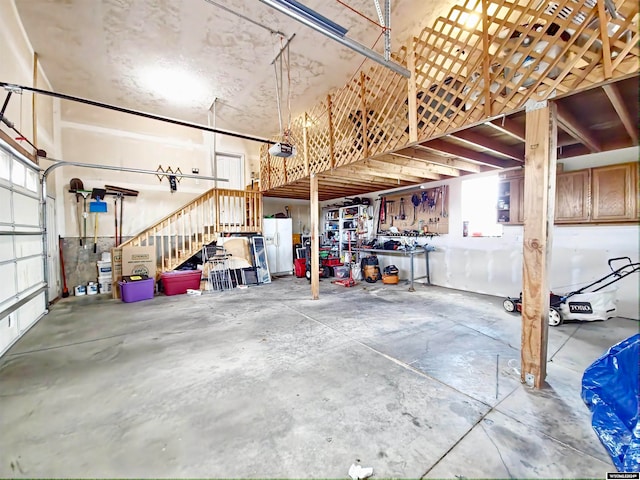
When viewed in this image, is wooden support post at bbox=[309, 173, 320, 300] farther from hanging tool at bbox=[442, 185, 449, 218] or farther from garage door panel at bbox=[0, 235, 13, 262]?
→ garage door panel at bbox=[0, 235, 13, 262]

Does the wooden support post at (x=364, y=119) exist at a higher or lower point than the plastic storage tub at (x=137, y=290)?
higher

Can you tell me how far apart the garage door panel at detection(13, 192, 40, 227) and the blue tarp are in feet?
19.8

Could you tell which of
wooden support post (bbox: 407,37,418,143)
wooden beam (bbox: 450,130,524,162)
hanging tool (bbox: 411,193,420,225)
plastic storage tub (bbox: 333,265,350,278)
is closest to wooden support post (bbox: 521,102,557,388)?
wooden beam (bbox: 450,130,524,162)

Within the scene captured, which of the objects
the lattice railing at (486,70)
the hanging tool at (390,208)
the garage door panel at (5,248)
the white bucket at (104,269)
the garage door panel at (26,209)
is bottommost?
the white bucket at (104,269)

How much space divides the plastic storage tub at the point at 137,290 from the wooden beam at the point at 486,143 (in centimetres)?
592

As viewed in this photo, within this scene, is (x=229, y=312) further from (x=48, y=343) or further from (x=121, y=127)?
(x=121, y=127)

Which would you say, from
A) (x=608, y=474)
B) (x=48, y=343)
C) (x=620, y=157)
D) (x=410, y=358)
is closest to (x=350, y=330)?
(x=410, y=358)

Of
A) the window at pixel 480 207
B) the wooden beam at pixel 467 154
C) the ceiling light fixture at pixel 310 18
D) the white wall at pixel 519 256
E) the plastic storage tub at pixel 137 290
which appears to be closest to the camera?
the ceiling light fixture at pixel 310 18

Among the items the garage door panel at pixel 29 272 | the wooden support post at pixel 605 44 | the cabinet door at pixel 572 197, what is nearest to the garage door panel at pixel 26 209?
the garage door panel at pixel 29 272

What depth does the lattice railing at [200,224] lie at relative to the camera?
632 cm

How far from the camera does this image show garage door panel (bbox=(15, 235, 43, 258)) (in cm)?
337

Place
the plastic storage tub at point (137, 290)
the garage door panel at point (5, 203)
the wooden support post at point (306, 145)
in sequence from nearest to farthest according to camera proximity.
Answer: the garage door panel at point (5, 203) → the plastic storage tub at point (137, 290) → the wooden support post at point (306, 145)

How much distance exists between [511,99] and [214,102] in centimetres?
592

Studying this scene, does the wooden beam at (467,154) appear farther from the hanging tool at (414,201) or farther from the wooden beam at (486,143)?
the hanging tool at (414,201)
